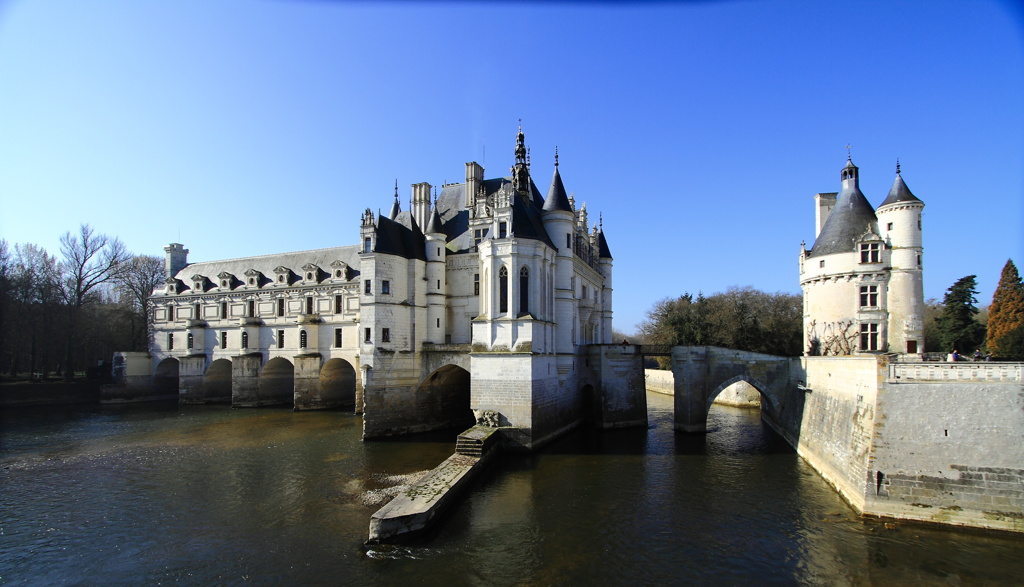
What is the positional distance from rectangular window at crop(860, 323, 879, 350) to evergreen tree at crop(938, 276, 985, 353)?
19.6m

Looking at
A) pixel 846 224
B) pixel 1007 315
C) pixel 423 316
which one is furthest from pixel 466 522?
pixel 1007 315

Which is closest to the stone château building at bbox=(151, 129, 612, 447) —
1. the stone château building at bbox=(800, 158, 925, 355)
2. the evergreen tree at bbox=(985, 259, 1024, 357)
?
the stone château building at bbox=(800, 158, 925, 355)

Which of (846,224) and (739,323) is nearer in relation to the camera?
(846,224)

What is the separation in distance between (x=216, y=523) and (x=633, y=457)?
1616 centimetres

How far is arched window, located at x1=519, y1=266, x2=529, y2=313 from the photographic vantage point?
2430 centimetres

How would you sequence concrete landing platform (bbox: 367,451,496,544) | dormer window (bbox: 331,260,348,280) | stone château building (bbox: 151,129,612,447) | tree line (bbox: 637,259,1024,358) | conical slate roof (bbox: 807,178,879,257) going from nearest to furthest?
1. concrete landing platform (bbox: 367,451,496,544)
2. stone château building (bbox: 151,129,612,447)
3. conical slate roof (bbox: 807,178,879,257)
4. tree line (bbox: 637,259,1024,358)
5. dormer window (bbox: 331,260,348,280)

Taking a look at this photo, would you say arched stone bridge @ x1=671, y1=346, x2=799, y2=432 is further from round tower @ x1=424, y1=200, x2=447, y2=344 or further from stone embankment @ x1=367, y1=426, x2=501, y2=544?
round tower @ x1=424, y1=200, x2=447, y2=344

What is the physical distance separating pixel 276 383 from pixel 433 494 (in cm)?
2989

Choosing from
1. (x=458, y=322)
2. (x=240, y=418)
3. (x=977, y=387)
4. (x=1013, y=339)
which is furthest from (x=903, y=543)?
(x=240, y=418)

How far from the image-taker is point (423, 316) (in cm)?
2909

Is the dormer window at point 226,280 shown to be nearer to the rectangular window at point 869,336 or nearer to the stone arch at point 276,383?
the stone arch at point 276,383

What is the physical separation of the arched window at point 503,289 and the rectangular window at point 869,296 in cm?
1724

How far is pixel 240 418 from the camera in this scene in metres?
33.5

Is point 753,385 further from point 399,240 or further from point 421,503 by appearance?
point 399,240
